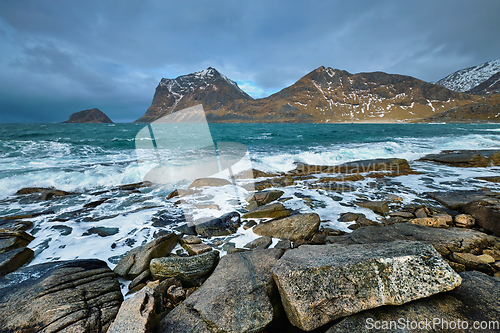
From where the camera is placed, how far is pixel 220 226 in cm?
598

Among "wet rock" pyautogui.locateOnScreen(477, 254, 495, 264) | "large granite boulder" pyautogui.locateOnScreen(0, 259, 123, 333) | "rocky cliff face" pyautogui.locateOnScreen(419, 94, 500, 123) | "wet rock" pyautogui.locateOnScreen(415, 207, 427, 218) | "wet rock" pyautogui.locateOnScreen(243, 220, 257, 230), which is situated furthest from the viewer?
"rocky cliff face" pyautogui.locateOnScreen(419, 94, 500, 123)

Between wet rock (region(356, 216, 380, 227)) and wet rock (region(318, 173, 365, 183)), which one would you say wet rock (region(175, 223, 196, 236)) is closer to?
wet rock (region(356, 216, 380, 227))

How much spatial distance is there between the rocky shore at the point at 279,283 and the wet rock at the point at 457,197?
1053 millimetres

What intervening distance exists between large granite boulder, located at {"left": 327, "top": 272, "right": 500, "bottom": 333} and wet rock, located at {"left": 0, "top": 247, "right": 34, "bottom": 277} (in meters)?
5.54

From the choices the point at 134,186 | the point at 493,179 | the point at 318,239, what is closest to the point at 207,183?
the point at 134,186

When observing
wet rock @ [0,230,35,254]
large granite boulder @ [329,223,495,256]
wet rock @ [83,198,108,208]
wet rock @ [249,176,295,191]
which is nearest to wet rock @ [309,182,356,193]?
wet rock @ [249,176,295,191]

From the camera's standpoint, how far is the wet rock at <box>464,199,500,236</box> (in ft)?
15.4

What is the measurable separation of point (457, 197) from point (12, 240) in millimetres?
12850

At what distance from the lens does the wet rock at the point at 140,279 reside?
3.74 meters

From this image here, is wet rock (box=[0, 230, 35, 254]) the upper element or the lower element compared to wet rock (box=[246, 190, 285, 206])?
upper

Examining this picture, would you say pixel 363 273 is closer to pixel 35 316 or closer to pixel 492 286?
pixel 492 286

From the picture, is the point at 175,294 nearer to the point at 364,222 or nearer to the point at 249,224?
the point at 249,224

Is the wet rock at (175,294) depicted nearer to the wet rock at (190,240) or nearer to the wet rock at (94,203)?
the wet rock at (190,240)

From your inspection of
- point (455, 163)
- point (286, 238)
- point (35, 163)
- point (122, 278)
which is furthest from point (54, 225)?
point (455, 163)
